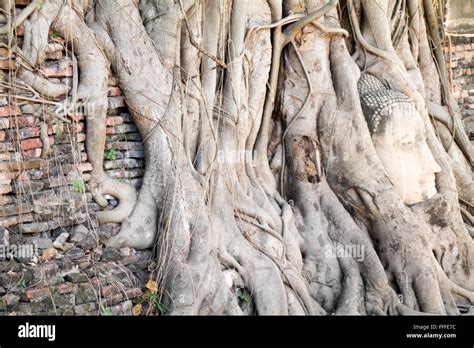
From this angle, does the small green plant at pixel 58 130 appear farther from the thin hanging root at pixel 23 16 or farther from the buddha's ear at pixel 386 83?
the buddha's ear at pixel 386 83

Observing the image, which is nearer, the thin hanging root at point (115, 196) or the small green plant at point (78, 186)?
the small green plant at point (78, 186)

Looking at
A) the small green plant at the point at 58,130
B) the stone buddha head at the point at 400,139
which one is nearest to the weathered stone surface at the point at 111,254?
the small green plant at the point at 58,130

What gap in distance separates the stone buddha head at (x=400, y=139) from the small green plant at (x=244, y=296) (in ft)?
6.19

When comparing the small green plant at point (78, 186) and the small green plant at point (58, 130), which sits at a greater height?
the small green plant at point (58, 130)

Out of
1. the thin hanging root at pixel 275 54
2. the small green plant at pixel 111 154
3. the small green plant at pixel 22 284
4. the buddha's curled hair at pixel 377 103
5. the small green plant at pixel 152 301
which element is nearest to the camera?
the small green plant at pixel 22 284

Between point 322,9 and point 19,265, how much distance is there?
3.24m

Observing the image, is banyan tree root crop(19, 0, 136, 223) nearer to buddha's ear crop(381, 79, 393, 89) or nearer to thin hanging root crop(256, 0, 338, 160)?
thin hanging root crop(256, 0, 338, 160)

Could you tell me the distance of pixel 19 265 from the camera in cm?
525

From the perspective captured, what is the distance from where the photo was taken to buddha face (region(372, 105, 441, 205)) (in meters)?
7.70

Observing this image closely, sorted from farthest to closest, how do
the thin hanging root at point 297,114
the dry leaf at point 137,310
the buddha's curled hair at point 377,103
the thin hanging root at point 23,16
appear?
the buddha's curled hair at point 377,103 < the thin hanging root at point 297,114 < the dry leaf at point 137,310 < the thin hanging root at point 23,16

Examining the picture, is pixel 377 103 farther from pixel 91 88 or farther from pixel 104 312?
pixel 104 312

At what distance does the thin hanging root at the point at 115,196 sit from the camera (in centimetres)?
588

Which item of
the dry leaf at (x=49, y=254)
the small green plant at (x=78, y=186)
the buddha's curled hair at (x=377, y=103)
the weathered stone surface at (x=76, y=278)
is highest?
the buddha's curled hair at (x=377, y=103)
